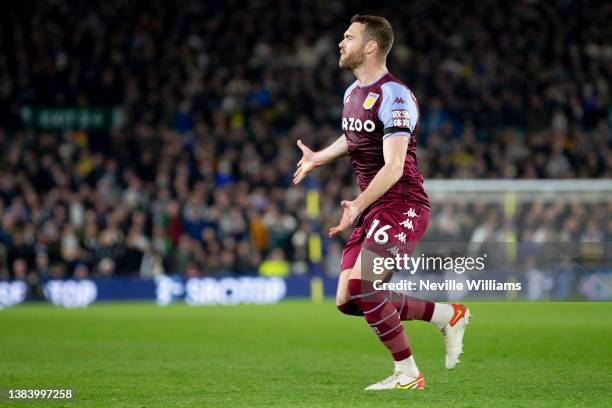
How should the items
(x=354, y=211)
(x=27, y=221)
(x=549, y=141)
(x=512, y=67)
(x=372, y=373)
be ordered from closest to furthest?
(x=354, y=211)
(x=372, y=373)
(x=27, y=221)
(x=549, y=141)
(x=512, y=67)

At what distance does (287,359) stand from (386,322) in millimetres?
2943

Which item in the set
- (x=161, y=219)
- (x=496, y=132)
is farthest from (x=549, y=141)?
(x=161, y=219)

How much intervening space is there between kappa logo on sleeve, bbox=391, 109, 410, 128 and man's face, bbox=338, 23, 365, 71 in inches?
20.8

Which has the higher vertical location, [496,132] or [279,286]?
→ [496,132]

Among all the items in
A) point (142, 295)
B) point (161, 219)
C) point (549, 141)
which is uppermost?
point (549, 141)

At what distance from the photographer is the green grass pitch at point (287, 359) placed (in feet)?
24.0

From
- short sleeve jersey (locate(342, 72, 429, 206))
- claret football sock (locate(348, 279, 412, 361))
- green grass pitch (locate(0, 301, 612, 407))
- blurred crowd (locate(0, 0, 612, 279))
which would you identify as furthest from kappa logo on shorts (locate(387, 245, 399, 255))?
blurred crowd (locate(0, 0, 612, 279))

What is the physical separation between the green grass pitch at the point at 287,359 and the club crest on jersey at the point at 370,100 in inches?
77.0

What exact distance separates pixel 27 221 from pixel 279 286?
→ 479 cm

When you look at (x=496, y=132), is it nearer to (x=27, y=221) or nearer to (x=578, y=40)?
(x=578, y=40)

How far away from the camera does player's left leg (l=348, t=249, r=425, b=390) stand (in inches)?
294

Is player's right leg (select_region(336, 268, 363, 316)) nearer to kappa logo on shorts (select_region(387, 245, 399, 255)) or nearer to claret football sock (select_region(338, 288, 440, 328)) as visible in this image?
claret football sock (select_region(338, 288, 440, 328))

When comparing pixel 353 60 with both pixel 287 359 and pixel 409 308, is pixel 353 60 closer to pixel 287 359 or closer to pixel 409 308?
pixel 409 308

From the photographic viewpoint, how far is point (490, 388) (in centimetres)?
768
